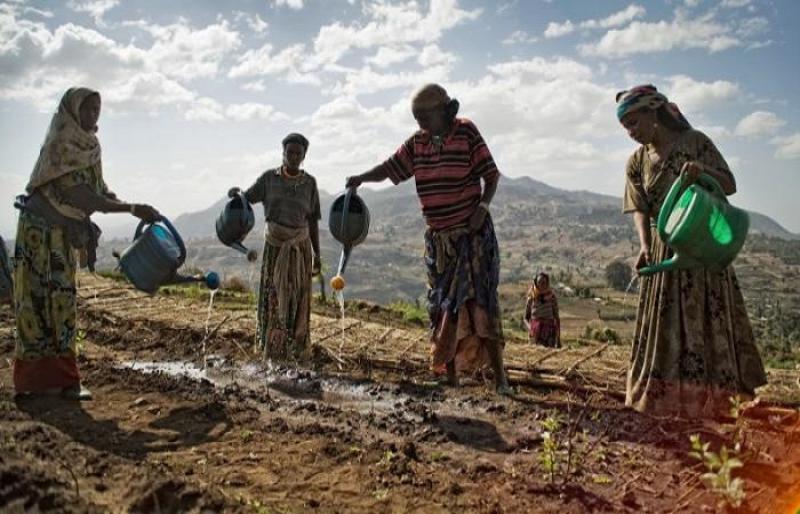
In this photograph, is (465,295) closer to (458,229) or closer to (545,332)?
(458,229)

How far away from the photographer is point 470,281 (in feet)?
13.8

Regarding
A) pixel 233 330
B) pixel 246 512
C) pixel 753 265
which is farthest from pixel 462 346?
pixel 753 265

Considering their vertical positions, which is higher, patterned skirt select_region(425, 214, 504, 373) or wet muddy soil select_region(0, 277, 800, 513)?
patterned skirt select_region(425, 214, 504, 373)

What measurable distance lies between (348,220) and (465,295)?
1160 mm

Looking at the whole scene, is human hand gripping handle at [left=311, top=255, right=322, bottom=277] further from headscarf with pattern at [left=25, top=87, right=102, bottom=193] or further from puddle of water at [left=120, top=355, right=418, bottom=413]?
headscarf with pattern at [left=25, top=87, right=102, bottom=193]

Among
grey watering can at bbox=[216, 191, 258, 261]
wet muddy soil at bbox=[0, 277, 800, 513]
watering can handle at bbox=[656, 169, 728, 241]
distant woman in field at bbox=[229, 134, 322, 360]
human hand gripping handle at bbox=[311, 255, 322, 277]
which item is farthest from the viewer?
human hand gripping handle at bbox=[311, 255, 322, 277]

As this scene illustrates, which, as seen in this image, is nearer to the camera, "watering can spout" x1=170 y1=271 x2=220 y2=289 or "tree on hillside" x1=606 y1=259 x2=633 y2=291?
"watering can spout" x1=170 y1=271 x2=220 y2=289

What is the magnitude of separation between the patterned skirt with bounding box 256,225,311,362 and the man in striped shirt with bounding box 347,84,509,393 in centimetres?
163

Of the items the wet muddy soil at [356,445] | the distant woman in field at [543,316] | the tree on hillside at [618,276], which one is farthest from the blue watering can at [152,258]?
the tree on hillside at [618,276]

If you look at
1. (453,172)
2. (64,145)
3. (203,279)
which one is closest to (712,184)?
(453,172)

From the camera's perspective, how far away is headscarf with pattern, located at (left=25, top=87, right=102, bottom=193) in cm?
391

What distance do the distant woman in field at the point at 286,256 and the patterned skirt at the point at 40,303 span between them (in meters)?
1.60

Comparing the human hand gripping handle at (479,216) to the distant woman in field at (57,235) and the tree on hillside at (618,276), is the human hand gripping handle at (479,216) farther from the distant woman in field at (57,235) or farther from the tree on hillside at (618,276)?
the tree on hillside at (618,276)

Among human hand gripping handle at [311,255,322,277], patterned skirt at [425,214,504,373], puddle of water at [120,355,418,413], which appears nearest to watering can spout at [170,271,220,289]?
puddle of water at [120,355,418,413]
